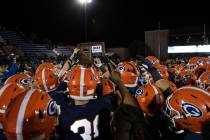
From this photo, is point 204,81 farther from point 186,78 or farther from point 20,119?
point 20,119

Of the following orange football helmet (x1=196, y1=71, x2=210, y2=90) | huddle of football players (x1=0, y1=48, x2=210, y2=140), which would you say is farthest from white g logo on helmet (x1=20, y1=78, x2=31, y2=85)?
orange football helmet (x1=196, y1=71, x2=210, y2=90)

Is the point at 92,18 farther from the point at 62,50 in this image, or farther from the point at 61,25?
the point at 62,50

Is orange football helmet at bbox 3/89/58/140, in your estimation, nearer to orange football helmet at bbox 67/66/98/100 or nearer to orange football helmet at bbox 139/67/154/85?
orange football helmet at bbox 67/66/98/100

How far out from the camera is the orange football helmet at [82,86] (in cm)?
376

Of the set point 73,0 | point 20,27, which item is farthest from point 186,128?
point 73,0

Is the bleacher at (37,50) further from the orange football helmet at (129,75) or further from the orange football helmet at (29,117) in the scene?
the orange football helmet at (29,117)

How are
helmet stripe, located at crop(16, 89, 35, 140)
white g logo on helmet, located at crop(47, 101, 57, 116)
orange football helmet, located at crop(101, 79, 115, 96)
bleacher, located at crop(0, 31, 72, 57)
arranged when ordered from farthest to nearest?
1. bleacher, located at crop(0, 31, 72, 57)
2. orange football helmet, located at crop(101, 79, 115, 96)
3. white g logo on helmet, located at crop(47, 101, 57, 116)
4. helmet stripe, located at crop(16, 89, 35, 140)

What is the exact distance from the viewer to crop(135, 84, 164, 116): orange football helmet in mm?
3975

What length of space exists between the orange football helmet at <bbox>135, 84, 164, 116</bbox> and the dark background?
3238cm

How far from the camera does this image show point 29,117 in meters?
2.44

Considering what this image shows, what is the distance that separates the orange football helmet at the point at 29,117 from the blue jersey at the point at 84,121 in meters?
0.65

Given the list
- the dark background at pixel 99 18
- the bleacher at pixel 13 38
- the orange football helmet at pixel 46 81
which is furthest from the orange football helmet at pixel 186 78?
the dark background at pixel 99 18

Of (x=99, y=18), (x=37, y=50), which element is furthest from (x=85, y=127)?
(x=99, y=18)

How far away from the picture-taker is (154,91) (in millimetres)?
4121
